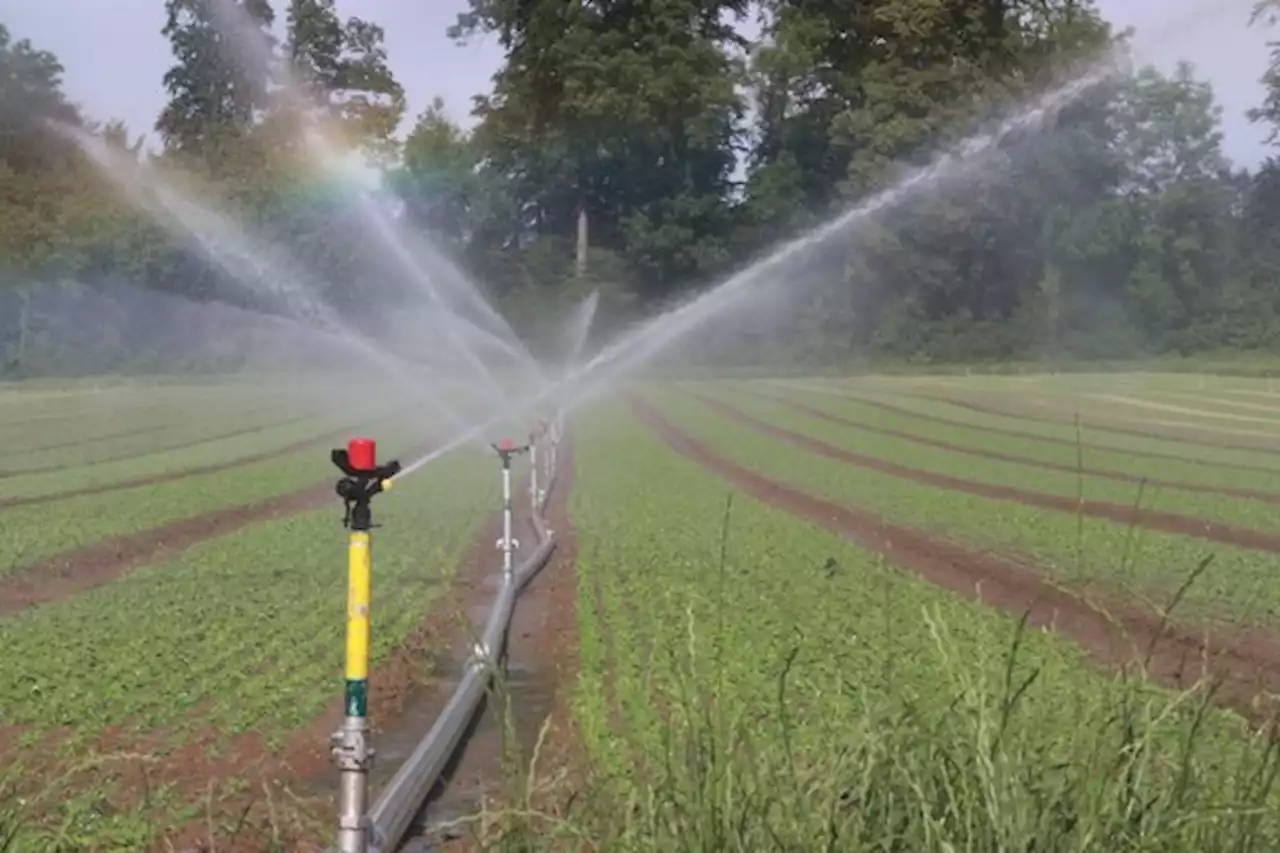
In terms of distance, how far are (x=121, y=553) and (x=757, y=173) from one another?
37205 mm

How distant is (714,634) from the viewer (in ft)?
34.6

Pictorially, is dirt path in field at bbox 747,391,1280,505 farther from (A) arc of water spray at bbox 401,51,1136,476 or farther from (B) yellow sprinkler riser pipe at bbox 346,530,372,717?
(B) yellow sprinkler riser pipe at bbox 346,530,372,717

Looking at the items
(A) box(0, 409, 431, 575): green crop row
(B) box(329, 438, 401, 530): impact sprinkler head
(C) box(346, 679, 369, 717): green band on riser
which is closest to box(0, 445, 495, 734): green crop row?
(B) box(329, 438, 401, 530): impact sprinkler head

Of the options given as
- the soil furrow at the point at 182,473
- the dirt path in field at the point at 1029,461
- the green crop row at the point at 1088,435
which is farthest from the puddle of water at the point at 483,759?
the green crop row at the point at 1088,435

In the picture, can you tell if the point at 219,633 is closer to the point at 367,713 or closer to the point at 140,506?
the point at 367,713

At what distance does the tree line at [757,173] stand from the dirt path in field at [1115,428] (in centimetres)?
632

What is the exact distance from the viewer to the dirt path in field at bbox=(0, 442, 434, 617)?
13.8 meters

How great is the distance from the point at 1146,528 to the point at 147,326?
36113 mm

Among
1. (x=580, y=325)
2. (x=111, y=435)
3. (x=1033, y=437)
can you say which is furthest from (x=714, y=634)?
(x=580, y=325)

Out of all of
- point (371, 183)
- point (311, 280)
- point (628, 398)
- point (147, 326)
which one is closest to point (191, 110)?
point (147, 326)

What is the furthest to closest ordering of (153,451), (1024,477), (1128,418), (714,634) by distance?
1. (1128,418)
2. (153,451)
3. (1024,477)
4. (714,634)

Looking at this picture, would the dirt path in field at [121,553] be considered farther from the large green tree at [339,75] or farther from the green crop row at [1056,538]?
the large green tree at [339,75]

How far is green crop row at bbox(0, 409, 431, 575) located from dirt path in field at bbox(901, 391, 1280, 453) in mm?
14275

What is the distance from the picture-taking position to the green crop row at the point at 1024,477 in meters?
19.8
